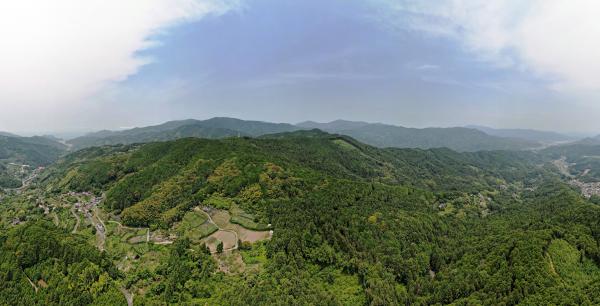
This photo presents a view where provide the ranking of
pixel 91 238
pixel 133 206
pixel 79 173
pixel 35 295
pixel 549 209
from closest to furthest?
pixel 35 295
pixel 91 238
pixel 133 206
pixel 549 209
pixel 79 173

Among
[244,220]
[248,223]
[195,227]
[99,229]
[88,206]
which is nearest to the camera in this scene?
[248,223]

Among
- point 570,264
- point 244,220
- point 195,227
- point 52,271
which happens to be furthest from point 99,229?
point 570,264

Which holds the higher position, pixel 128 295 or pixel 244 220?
pixel 244 220

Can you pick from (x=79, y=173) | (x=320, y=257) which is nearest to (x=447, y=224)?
(x=320, y=257)

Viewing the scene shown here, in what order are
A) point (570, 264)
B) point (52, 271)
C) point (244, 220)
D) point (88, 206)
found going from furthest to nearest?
point (88, 206), point (244, 220), point (570, 264), point (52, 271)

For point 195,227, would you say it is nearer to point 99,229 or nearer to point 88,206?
point 99,229

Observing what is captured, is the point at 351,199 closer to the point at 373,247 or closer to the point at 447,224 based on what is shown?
the point at 373,247

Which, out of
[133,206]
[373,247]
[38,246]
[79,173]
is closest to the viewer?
[38,246]

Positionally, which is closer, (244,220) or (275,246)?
(275,246)

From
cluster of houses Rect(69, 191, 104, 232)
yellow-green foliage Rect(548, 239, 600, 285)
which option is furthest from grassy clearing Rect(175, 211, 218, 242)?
yellow-green foliage Rect(548, 239, 600, 285)
